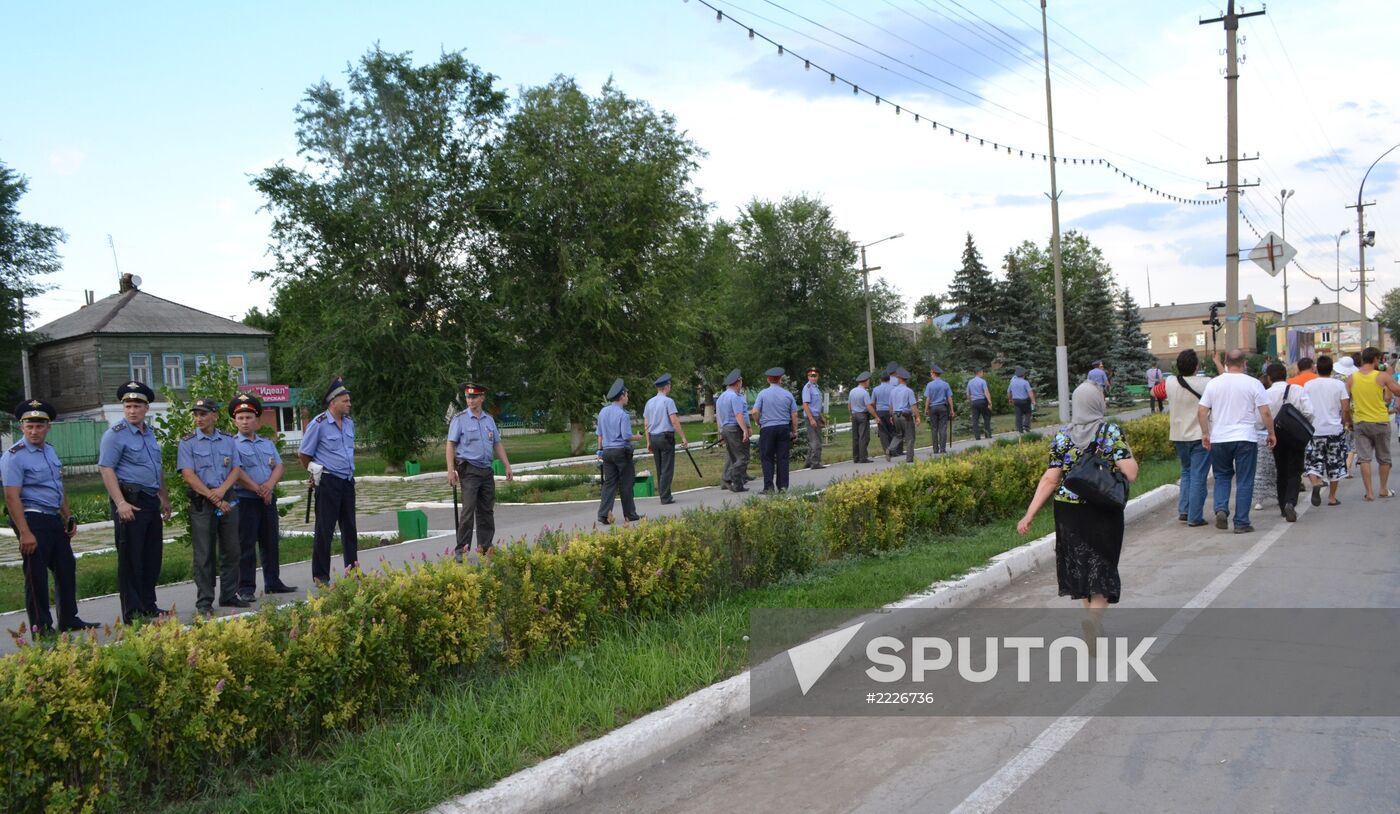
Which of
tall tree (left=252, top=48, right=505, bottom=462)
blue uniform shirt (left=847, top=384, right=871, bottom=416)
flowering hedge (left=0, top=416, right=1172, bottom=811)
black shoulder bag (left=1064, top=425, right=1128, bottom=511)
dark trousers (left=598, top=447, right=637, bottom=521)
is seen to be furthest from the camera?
tall tree (left=252, top=48, right=505, bottom=462)

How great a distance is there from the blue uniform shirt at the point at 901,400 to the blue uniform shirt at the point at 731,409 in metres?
5.45

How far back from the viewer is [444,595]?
18.3 feet

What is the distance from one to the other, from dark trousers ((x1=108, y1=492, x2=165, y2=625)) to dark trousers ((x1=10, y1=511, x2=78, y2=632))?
1.15ft

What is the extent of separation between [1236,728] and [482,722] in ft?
11.6

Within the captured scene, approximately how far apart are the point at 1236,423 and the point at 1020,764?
7656 millimetres

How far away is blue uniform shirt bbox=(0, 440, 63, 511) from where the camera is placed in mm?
7457

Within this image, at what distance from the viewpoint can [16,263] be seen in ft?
137

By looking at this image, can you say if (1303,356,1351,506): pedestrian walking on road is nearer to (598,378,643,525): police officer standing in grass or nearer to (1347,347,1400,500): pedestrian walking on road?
(1347,347,1400,500): pedestrian walking on road

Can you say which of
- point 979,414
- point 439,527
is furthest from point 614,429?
point 979,414

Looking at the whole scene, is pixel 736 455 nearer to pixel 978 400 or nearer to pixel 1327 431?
pixel 1327 431

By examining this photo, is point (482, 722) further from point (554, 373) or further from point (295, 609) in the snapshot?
point (554, 373)

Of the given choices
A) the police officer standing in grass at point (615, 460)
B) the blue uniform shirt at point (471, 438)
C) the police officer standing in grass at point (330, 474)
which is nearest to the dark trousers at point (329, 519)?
the police officer standing in grass at point (330, 474)

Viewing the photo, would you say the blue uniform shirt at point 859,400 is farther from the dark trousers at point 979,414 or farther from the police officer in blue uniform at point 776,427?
the police officer in blue uniform at point 776,427

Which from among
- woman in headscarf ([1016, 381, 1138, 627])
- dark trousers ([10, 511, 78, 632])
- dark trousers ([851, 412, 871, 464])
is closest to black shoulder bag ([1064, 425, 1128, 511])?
woman in headscarf ([1016, 381, 1138, 627])
